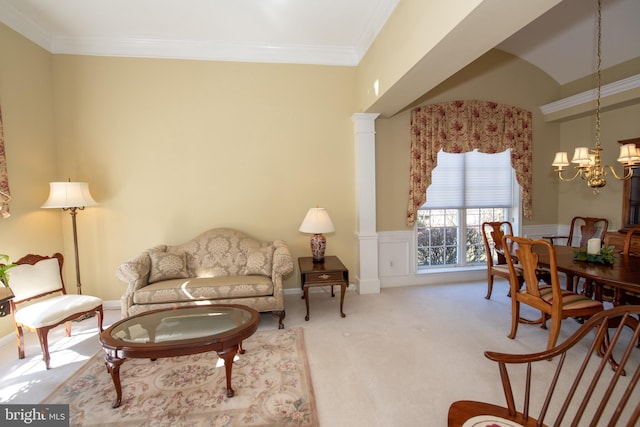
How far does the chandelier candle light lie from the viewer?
3.83 m

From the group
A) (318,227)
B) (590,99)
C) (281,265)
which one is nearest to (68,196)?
(281,265)

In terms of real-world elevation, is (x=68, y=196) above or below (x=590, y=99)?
below

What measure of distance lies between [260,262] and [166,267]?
1.07 meters

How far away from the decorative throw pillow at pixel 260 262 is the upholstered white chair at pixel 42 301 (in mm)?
1535

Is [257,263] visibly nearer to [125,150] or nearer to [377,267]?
[377,267]

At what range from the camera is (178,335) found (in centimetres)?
235

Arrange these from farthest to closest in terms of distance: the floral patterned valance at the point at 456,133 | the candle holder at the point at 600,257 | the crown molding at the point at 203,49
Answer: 1. the floral patterned valance at the point at 456,133
2. the crown molding at the point at 203,49
3. the candle holder at the point at 600,257

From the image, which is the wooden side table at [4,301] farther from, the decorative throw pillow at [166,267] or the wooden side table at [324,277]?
the wooden side table at [324,277]

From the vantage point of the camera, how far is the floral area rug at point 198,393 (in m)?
2.08

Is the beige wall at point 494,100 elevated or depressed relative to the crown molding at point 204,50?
depressed

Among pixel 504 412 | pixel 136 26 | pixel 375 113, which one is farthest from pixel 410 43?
pixel 136 26

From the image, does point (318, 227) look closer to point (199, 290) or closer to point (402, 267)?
point (199, 290)

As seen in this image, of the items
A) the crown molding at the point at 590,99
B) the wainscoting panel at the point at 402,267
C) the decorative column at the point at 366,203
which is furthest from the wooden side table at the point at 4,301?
the crown molding at the point at 590,99

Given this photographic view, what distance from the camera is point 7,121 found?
3.31 m
